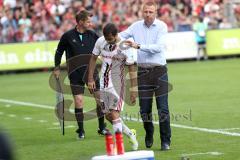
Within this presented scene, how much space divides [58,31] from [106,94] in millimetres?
20293

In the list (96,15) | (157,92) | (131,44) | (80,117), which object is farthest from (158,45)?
(96,15)

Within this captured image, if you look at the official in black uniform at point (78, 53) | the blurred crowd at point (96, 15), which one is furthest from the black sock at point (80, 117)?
the blurred crowd at point (96, 15)

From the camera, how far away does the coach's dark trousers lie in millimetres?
10969

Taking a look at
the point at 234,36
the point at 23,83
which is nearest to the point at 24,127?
the point at 23,83

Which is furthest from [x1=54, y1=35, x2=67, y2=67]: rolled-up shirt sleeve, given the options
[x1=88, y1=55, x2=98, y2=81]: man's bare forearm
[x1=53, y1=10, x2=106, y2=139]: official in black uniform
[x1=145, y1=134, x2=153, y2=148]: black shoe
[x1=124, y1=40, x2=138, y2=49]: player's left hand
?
[x1=124, y1=40, x2=138, y2=49]: player's left hand

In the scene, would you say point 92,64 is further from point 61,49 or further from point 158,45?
point 61,49

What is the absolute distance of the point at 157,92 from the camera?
11.0 m

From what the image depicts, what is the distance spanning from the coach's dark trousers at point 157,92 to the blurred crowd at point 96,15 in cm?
1925

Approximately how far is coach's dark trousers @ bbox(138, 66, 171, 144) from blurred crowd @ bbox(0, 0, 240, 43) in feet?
63.1

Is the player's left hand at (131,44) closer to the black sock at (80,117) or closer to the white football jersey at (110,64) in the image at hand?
the white football jersey at (110,64)

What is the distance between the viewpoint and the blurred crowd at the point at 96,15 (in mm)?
30828

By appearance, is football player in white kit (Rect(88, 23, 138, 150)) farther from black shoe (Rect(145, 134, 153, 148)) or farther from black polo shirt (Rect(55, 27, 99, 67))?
black polo shirt (Rect(55, 27, 99, 67))

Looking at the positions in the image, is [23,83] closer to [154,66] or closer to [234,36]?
[234,36]

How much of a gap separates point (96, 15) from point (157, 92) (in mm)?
22051
